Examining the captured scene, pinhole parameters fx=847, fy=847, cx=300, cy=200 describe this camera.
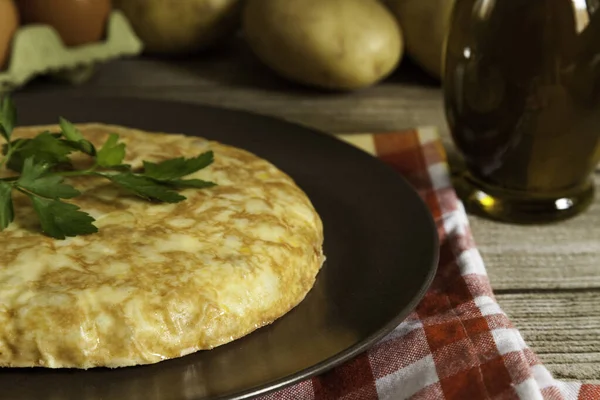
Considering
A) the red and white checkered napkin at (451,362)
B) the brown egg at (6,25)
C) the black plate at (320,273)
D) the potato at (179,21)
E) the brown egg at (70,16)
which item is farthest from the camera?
the potato at (179,21)

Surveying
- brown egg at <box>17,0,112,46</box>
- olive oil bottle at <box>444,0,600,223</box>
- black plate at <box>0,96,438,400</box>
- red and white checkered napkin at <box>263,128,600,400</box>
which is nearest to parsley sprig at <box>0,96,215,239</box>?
black plate at <box>0,96,438,400</box>

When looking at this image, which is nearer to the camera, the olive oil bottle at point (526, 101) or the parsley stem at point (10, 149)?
A: the parsley stem at point (10, 149)

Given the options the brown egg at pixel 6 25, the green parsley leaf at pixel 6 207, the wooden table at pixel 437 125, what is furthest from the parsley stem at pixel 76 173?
the brown egg at pixel 6 25

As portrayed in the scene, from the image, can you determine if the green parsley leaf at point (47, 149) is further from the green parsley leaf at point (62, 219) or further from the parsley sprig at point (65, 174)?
the green parsley leaf at point (62, 219)

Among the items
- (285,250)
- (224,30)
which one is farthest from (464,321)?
(224,30)

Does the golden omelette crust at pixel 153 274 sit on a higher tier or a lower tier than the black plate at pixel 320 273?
higher

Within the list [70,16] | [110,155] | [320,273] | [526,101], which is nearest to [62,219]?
[110,155]

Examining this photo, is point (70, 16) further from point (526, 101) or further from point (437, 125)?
point (526, 101)

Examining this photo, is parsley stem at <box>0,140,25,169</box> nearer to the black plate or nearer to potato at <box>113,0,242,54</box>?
the black plate
